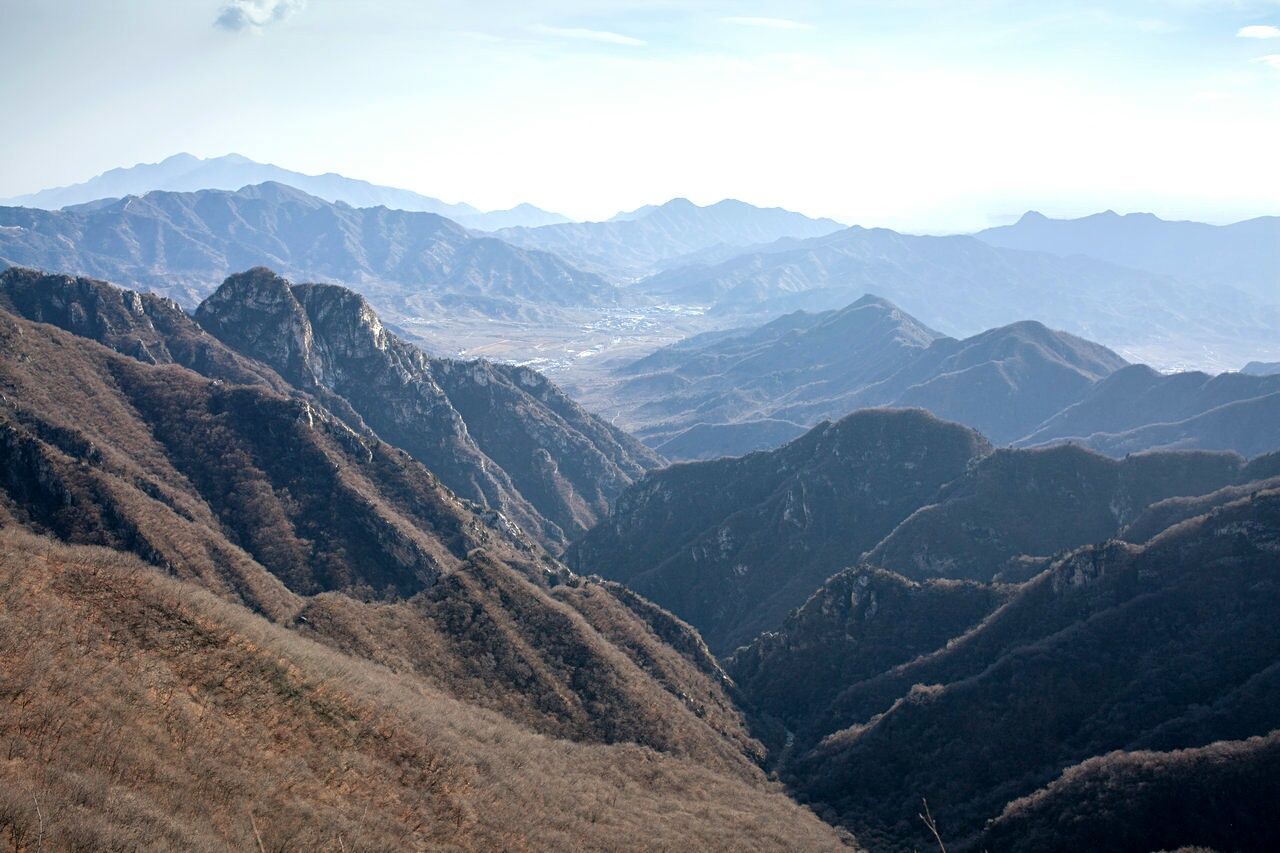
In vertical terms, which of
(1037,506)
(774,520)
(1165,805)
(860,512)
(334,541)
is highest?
(334,541)

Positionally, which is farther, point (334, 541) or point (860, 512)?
point (860, 512)

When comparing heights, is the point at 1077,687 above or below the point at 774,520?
above

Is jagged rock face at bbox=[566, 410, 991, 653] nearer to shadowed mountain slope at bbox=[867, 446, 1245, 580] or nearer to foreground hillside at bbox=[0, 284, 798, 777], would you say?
shadowed mountain slope at bbox=[867, 446, 1245, 580]

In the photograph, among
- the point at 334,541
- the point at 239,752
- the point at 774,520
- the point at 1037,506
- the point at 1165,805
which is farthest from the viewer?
the point at 774,520

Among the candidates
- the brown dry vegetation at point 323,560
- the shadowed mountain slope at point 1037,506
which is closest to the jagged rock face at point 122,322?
the brown dry vegetation at point 323,560

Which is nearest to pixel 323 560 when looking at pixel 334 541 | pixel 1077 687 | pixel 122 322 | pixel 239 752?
pixel 334 541

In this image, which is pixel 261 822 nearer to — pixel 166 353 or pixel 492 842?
pixel 492 842

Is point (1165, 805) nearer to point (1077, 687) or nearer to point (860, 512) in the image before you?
point (1077, 687)

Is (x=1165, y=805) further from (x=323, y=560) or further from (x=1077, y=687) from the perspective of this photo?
(x=323, y=560)

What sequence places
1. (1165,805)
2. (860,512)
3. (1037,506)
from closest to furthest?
(1165,805) → (1037,506) → (860,512)
